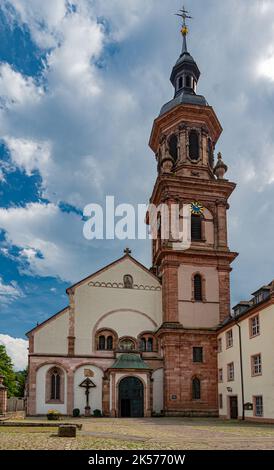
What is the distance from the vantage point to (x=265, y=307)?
32.4m

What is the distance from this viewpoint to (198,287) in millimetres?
44188

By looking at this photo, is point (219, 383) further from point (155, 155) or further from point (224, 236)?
point (155, 155)

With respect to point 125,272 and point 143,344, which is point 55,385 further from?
point 125,272

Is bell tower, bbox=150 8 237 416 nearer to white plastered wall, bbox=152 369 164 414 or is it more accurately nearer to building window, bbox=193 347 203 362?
building window, bbox=193 347 203 362

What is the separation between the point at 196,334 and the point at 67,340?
10414 millimetres

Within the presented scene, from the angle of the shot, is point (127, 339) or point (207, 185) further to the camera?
point (207, 185)

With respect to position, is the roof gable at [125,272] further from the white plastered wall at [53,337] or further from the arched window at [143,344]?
the arched window at [143,344]

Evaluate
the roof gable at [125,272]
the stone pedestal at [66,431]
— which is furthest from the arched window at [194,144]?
the stone pedestal at [66,431]

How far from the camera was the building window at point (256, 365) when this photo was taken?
33125 millimetres

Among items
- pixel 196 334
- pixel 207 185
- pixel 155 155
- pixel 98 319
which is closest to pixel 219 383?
pixel 196 334

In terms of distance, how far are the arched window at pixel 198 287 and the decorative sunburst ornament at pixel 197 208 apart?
580cm

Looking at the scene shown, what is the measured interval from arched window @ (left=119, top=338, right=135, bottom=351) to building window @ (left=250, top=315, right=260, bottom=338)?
38.4 feet

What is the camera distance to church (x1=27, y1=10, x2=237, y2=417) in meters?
40.0

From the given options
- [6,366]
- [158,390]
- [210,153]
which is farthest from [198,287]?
[6,366]
